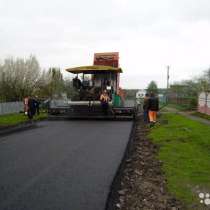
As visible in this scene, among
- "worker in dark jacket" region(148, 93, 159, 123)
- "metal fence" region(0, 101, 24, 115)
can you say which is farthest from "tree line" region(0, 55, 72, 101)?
"worker in dark jacket" region(148, 93, 159, 123)

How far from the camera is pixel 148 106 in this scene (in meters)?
15.1

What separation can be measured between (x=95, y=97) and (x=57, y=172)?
12.1m

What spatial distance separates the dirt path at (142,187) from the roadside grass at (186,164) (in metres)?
0.16

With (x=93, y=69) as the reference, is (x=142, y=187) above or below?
below

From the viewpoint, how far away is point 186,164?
6.71 meters

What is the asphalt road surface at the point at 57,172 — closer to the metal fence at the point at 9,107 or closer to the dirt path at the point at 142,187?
the dirt path at the point at 142,187

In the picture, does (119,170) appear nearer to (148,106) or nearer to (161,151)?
(161,151)

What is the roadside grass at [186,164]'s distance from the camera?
495cm

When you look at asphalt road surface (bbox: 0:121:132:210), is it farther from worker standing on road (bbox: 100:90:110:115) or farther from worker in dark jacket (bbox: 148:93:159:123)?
worker standing on road (bbox: 100:90:110:115)

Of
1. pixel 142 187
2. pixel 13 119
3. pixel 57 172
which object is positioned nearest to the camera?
pixel 142 187

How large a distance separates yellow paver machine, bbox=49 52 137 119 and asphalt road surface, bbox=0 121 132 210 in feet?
24.0

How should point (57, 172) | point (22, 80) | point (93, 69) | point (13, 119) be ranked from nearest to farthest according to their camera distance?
point (57, 172) < point (13, 119) < point (93, 69) < point (22, 80)

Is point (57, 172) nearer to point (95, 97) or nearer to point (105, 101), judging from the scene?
point (105, 101)

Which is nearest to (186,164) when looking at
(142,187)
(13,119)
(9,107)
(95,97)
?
(142,187)
